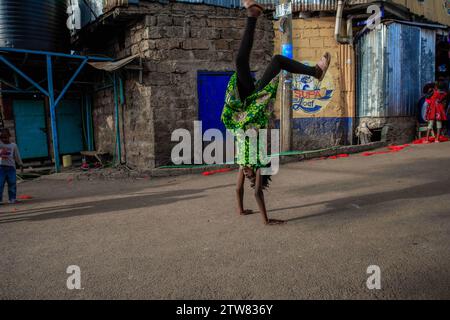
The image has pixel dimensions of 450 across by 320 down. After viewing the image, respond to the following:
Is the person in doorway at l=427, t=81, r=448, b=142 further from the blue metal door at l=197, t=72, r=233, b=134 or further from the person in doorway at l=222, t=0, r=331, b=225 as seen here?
the person in doorway at l=222, t=0, r=331, b=225

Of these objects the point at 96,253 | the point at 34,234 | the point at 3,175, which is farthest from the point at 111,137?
the point at 96,253

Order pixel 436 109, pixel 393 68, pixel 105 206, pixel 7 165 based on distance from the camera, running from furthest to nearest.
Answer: pixel 393 68
pixel 436 109
pixel 7 165
pixel 105 206

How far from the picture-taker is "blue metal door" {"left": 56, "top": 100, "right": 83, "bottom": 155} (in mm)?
12898

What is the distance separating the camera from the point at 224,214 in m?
4.33

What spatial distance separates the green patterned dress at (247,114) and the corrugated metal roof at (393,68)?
7.52 m

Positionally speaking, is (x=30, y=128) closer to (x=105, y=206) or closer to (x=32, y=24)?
(x=32, y=24)

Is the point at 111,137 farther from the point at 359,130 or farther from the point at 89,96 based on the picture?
the point at 359,130

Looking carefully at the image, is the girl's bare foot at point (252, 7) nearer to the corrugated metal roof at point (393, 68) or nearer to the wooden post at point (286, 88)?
the wooden post at point (286, 88)

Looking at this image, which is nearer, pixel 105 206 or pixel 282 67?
pixel 282 67

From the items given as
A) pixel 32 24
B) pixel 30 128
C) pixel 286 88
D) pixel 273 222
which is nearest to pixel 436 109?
pixel 286 88

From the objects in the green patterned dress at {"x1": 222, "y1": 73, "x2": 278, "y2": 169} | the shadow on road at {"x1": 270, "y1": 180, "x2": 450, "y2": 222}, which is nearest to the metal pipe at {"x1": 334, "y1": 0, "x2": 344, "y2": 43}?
the shadow on road at {"x1": 270, "y1": 180, "x2": 450, "y2": 222}

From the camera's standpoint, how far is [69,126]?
13094 mm

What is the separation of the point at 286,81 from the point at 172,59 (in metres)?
2.85

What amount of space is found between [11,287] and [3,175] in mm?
4210
